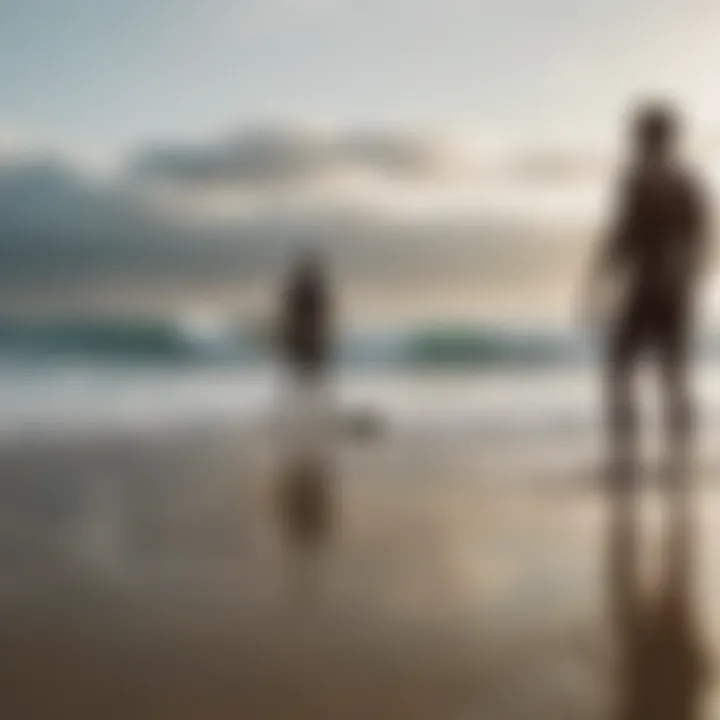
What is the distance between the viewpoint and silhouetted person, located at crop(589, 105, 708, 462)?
2.21m

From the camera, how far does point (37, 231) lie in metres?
2.71

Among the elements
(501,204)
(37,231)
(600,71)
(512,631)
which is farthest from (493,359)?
(512,631)

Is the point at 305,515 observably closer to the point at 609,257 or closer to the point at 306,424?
the point at 609,257

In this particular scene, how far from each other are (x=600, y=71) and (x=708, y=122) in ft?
0.99

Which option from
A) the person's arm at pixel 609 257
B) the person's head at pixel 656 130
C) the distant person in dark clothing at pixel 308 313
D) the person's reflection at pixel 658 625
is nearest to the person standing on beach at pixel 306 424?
the distant person in dark clothing at pixel 308 313

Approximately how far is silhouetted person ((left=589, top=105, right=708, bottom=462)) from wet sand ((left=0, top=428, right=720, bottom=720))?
0.39 m

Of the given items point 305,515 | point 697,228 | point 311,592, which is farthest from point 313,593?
point 697,228

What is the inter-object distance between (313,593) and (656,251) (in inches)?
48.0

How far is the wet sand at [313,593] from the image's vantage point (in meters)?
1.20

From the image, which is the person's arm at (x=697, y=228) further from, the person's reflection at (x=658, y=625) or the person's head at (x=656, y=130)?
the person's reflection at (x=658, y=625)

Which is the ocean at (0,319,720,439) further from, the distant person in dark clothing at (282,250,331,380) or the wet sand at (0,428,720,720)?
the wet sand at (0,428,720,720)

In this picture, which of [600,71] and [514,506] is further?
[600,71]

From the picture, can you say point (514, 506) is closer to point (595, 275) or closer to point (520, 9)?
point (595, 275)

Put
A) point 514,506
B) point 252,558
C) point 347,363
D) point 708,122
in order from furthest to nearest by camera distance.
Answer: point 347,363 → point 708,122 → point 514,506 → point 252,558
